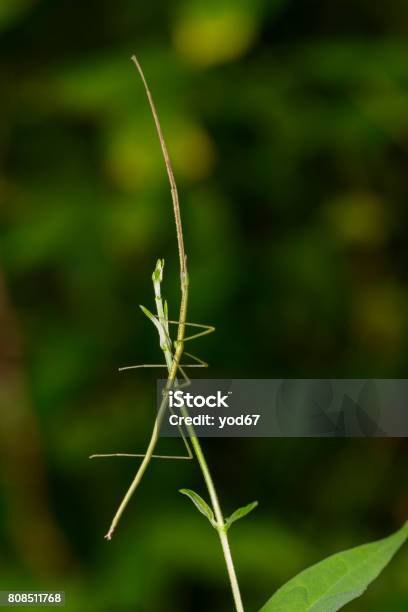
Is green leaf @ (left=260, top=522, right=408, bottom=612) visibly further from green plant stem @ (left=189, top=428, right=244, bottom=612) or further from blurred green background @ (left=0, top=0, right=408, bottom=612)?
blurred green background @ (left=0, top=0, right=408, bottom=612)

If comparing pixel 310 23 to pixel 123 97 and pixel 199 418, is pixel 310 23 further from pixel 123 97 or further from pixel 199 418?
pixel 199 418

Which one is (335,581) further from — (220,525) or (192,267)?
(192,267)

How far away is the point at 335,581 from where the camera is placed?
374 millimetres

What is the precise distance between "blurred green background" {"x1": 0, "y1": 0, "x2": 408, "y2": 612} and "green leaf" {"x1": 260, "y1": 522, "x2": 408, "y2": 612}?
2.48 feet

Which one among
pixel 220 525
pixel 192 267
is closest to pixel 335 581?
pixel 220 525

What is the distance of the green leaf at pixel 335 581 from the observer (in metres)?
0.36

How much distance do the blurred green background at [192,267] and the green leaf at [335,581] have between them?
76cm

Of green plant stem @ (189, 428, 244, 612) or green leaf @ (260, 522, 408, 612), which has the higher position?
green plant stem @ (189, 428, 244, 612)

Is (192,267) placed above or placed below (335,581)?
above

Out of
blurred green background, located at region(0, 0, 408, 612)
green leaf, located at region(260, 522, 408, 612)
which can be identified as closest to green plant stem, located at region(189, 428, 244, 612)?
green leaf, located at region(260, 522, 408, 612)

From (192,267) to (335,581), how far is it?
0.96 meters

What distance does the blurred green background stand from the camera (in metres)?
1.21

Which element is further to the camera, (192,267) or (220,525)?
(192,267)

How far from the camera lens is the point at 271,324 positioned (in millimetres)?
1414
